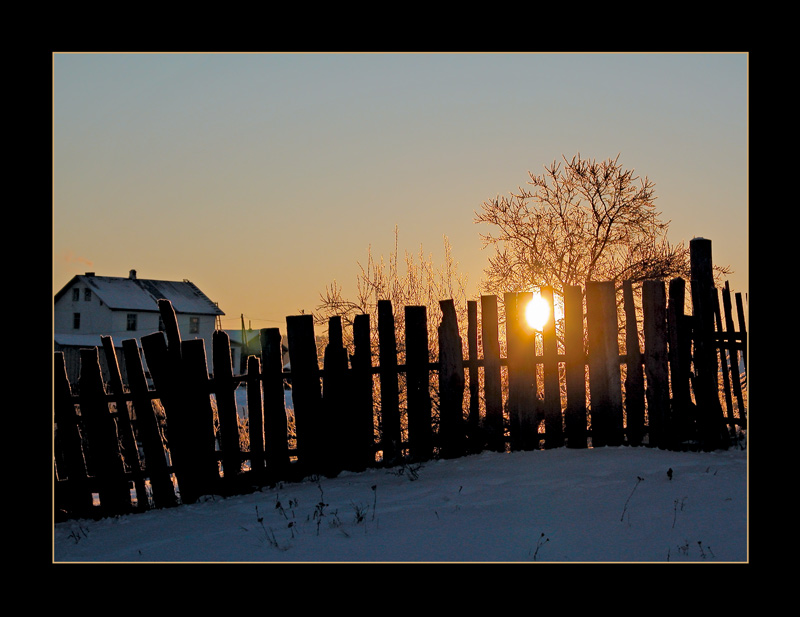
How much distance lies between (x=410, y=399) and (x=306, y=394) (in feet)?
3.49

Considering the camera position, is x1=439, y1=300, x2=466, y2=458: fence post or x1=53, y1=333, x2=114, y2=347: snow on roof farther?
x1=53, y1=333, x2=114, y2=347: snow on roof

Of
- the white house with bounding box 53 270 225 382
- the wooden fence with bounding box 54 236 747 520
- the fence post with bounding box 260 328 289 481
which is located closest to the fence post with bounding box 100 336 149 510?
the wooden fence with bounding box 54 236 747 520

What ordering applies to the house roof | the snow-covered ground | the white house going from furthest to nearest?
the house roof → the white house → the snow-covered ground

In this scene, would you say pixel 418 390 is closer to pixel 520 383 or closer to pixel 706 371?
pixel 520 383

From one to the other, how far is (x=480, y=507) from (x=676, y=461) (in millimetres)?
2273

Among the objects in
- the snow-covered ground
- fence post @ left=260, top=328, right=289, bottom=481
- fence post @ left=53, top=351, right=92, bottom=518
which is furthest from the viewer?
fence post @ left=260, top=328, right=289, bottom=481

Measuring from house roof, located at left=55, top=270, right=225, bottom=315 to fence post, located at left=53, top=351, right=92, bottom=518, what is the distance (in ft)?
125

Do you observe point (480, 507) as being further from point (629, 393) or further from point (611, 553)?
point (629, 393)

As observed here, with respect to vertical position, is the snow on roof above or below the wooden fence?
above

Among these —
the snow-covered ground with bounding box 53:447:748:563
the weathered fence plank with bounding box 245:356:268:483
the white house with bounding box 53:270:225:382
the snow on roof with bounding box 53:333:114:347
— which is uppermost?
the white house with bounding box 53:270:225:382

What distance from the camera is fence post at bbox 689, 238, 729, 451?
7.59 metres

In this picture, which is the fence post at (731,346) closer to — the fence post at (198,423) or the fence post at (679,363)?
the fence post at (679,363)

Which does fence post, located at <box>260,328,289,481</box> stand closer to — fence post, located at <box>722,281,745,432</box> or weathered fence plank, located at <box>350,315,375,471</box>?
weathered fence plank, located at <box>350,315,375,471</box>
